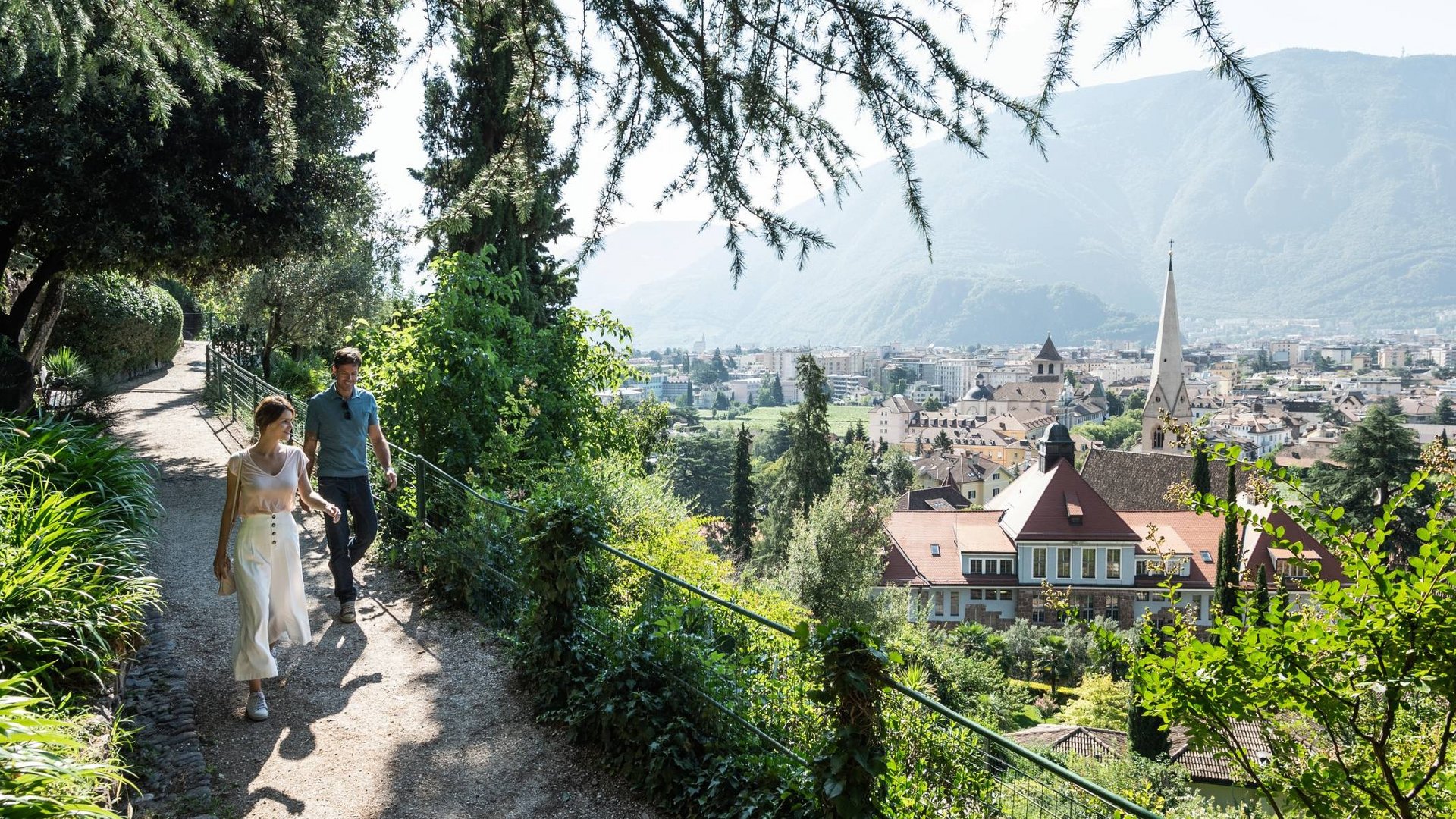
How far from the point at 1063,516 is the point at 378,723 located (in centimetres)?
4680

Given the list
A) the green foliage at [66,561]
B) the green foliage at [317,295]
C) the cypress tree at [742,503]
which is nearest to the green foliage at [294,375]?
the green foliage at [317,295]

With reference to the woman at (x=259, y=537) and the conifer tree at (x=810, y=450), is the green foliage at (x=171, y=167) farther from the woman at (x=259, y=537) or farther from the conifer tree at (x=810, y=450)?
the conifer tree at (x=810, y=450)

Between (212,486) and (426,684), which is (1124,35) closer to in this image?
(426,684)

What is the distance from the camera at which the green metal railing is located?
317 centimetres

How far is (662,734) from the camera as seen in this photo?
13.4 ft

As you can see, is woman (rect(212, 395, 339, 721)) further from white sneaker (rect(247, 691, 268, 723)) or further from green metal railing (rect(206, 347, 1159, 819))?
green metal railing (rect(206, 347, 1159, 819))

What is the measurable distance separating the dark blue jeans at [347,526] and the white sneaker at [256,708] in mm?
1267

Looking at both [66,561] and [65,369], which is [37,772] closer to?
[66,561]

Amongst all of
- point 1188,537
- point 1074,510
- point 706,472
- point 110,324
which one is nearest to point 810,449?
point 1074,510

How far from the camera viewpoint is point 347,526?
19.6 feet

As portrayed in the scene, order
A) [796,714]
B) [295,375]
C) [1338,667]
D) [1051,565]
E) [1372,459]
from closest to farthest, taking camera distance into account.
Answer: [1338,667]
[796,714]
[295,375]
[1372,459]
[1051,565]

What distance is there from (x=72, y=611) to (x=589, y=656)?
236 cm

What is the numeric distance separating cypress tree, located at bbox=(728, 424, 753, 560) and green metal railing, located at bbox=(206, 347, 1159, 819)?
43907 millimetres

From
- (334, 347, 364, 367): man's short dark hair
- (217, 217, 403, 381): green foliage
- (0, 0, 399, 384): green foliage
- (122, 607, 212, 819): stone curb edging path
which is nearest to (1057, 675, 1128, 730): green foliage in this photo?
(217, 217, 403, 381): green foliage
